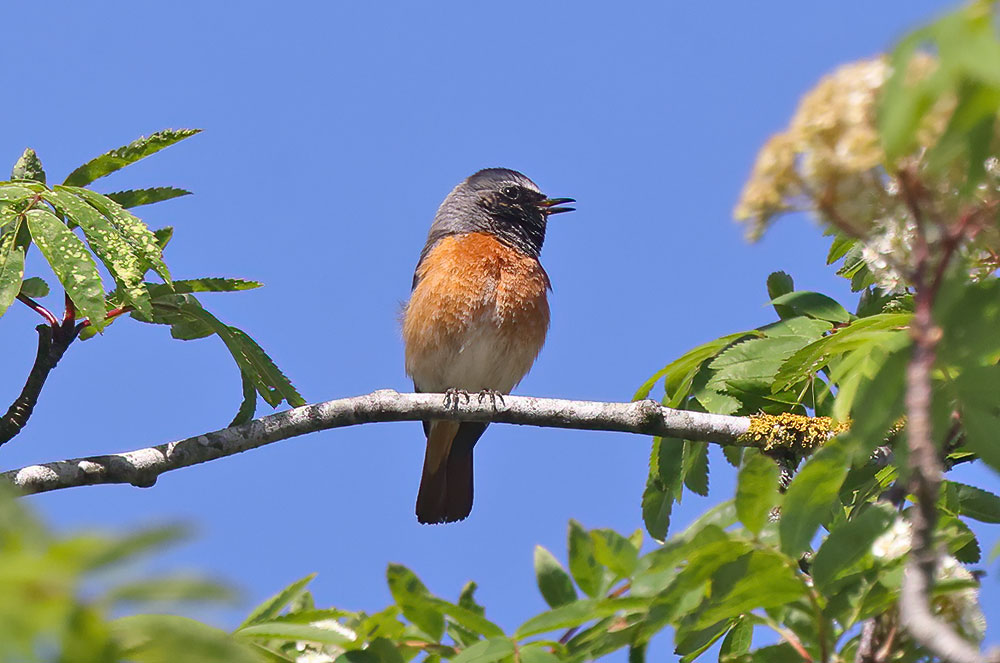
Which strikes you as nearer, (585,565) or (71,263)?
(585,565)

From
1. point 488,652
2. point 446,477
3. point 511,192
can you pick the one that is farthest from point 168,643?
point 511,192

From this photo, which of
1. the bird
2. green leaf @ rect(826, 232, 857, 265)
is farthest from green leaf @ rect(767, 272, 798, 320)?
the bird

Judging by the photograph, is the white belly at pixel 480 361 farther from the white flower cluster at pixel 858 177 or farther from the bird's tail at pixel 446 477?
the white flower cluster at pixel 858 177

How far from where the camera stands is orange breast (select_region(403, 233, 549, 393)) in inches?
305

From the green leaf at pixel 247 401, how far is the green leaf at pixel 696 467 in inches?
68.7

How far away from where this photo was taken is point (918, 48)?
1498 millimetres

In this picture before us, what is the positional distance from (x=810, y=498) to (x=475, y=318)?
5.43 m

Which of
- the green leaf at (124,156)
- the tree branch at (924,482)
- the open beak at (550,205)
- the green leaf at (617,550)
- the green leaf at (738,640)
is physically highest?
the open beak at (550,205)

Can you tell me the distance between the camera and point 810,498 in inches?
93.8

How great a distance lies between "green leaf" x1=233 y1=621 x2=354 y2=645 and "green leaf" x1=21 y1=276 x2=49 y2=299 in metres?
2.32

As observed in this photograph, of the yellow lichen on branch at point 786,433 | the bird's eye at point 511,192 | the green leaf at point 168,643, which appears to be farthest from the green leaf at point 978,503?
the bird's eye at point 511,192

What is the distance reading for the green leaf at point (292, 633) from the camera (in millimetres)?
2533

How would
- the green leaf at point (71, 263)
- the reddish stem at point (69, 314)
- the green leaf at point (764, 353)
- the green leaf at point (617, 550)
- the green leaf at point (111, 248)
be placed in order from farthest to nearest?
the reddish stem at point (69, 314)
the green leaf at point (764, 353)
the green leaf at point (111, 248)
the green leaf at point (71, 263)
the green leaf at point (617, 550)

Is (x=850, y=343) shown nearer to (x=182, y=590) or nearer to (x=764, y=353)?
(x=764, y=353)
